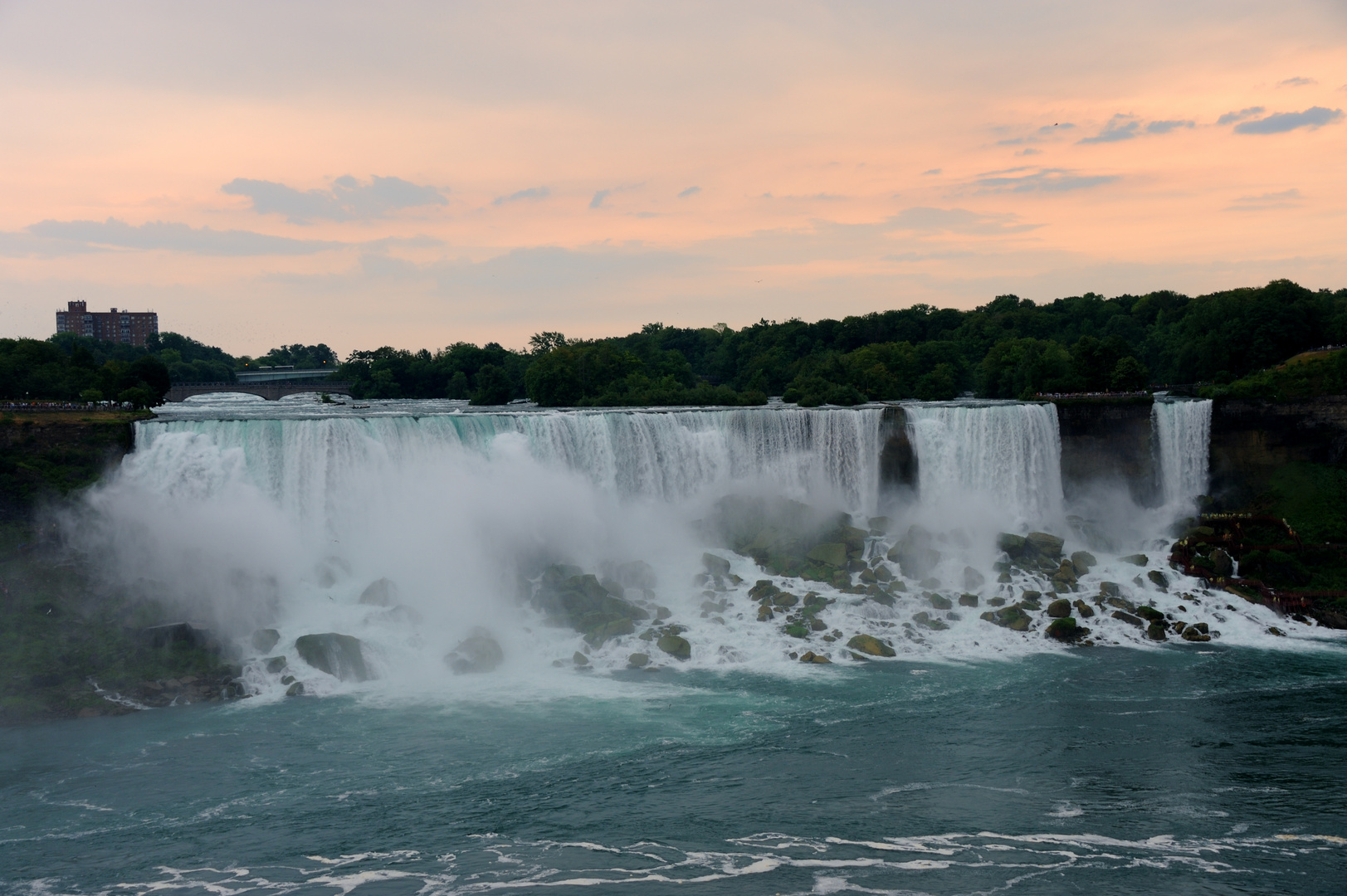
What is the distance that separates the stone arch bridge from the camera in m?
74.1

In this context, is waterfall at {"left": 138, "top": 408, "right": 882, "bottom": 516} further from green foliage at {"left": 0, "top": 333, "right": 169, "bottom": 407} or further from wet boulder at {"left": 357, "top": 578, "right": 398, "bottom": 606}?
green foliage at {"left": 0, "top": 333, "right": 169, "bottom": 407}

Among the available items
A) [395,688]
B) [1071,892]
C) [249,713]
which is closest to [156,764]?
[249,713]

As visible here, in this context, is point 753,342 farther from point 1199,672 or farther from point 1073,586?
point 1199,672

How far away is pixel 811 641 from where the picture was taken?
2955 centimetres

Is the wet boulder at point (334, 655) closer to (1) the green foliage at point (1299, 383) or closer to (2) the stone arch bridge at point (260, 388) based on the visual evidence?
(1) the green foliage at point (1299, 383)

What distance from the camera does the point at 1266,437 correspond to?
4128cm

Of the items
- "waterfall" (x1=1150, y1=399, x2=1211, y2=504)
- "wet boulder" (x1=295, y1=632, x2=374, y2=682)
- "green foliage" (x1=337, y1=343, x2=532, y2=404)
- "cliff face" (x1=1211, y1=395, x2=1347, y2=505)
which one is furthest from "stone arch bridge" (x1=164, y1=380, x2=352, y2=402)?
"cliff face" (x1=1211, y1=395, x2=1347, y2=505)

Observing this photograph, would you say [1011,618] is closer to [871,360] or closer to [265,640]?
[265,640]

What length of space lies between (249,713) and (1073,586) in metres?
24.9

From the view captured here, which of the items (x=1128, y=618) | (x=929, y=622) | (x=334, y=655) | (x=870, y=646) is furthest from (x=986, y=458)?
(x=334, y=655)

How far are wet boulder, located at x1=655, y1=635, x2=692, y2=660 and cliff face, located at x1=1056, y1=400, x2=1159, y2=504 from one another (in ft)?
65.9

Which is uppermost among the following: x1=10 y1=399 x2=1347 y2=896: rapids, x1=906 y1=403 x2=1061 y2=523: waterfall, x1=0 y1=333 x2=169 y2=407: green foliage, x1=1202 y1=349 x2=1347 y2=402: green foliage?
x1=0 y1=333 x2=169 y2=407: green foliage

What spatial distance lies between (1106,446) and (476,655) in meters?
27.4

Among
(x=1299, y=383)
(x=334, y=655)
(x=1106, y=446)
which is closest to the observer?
(x=334, y=655)
